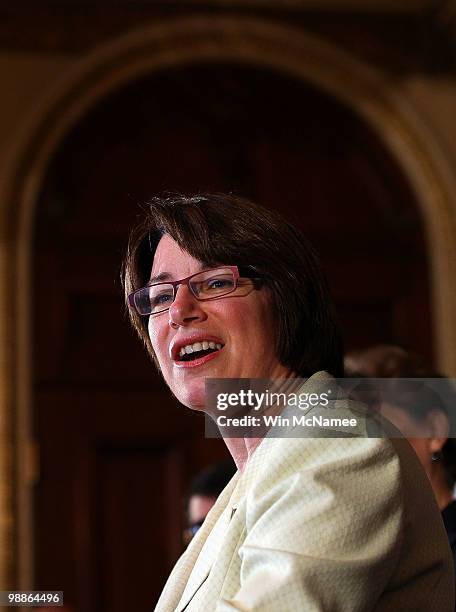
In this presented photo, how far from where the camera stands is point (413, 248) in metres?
4.82

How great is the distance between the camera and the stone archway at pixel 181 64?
14.0 ft

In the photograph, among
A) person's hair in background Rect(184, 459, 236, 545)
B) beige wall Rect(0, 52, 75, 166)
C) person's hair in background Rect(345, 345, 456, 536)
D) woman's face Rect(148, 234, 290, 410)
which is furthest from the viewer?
beige wall Rect(0, 52, 75, 166)

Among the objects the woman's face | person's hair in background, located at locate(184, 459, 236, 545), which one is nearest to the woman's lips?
the woman's face

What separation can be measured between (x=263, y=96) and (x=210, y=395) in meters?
3.66

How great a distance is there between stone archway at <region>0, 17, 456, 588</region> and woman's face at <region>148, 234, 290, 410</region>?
2915mm

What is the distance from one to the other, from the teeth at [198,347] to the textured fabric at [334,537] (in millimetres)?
181

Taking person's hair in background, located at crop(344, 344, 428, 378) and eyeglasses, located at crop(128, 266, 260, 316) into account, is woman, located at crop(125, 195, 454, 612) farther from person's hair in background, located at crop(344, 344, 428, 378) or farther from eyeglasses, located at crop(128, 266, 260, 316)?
person's hair in background, located at crop(344, 344, 428, 378)

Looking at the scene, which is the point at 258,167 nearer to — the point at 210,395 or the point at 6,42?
the point at 6,42

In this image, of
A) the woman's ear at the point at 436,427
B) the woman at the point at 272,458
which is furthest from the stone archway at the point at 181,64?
the woman at the point at 272,458

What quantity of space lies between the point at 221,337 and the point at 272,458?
0.23 m

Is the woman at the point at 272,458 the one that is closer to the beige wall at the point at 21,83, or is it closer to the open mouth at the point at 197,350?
the open mouth at the point at 197,350

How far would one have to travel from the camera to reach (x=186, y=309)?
134cm

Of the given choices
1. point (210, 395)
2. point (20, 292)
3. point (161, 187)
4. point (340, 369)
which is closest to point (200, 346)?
point (210, 395)

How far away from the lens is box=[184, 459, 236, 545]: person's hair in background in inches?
111
